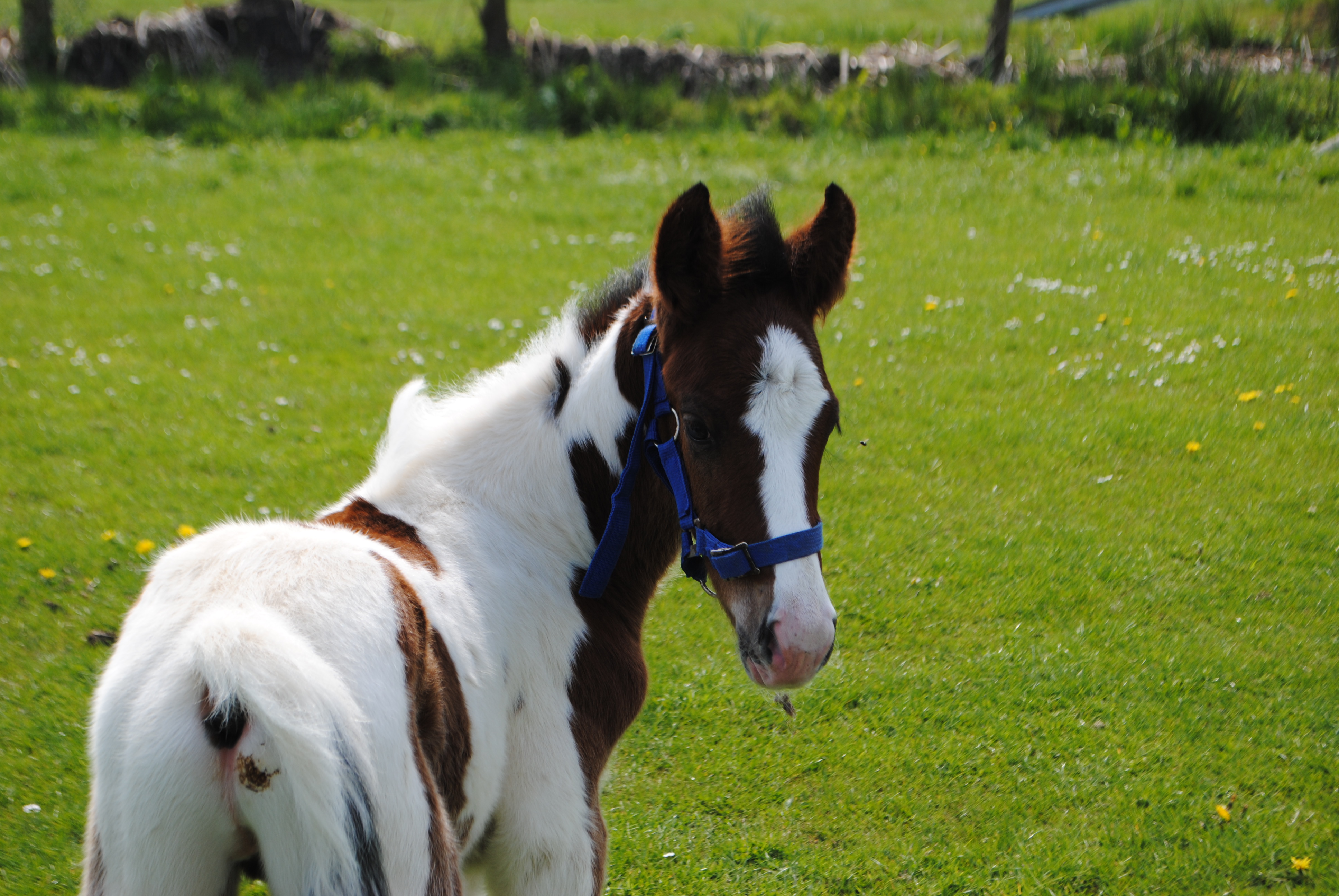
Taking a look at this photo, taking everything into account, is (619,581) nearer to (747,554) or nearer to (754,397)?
(747,554)

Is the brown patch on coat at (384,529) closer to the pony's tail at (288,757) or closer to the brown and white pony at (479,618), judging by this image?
the brown and white pony at (479,618)

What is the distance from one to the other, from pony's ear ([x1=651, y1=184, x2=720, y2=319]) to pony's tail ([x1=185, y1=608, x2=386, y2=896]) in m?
1.17

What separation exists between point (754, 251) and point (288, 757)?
1528 millimetres

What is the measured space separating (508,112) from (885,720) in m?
10.4

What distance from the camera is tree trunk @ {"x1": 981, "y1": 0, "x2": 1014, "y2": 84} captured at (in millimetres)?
11969

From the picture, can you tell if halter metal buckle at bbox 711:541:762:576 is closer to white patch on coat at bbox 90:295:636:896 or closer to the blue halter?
the blue halter

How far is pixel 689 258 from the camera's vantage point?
7.48 ft

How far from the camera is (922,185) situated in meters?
9.97

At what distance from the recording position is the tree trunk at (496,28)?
1312 cm

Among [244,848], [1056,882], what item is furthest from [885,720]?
[244,848]

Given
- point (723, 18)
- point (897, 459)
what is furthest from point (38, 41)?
point (897, 459)

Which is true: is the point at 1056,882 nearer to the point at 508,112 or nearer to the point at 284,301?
the point at 284,301

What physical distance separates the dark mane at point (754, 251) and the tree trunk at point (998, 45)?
1110 centimetres

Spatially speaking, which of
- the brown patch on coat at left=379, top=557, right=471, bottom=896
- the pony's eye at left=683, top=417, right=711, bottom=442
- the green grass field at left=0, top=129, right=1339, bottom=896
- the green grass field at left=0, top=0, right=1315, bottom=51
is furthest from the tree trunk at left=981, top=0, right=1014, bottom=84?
the brown patch on coat at left=379, top=557, right=471, bottom=896
